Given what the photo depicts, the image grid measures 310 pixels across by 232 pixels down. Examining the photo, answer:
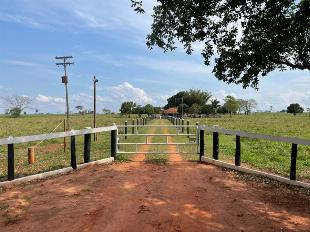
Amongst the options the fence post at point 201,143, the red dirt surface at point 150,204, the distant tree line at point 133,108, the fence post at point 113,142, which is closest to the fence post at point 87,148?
the fence post at point 113,142

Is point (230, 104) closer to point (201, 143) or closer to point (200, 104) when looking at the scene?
point (200, 104)

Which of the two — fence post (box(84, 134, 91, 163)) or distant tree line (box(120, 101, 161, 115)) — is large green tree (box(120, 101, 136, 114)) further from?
fence post (box(84, 134, 91, 163))

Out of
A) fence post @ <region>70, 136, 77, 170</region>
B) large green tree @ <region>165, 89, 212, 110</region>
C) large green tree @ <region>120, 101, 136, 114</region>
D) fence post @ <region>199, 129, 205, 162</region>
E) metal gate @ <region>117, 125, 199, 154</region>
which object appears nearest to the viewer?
fence post @ <region>70, 136, 77, 170</region>

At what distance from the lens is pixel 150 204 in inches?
379

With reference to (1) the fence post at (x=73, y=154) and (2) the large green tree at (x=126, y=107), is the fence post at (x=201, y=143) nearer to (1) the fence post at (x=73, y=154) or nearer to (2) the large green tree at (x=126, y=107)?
(1) the fence post at (x=73, y=154)

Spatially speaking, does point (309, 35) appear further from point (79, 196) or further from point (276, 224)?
point (79, 196)

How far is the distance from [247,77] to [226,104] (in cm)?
13087

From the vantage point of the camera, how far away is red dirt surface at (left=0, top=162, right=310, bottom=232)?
8172mm

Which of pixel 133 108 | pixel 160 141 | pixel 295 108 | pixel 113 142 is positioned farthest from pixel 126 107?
pixel 113 142

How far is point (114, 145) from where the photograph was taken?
17.1 metres

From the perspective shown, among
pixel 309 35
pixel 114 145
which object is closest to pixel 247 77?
pixel 309 35

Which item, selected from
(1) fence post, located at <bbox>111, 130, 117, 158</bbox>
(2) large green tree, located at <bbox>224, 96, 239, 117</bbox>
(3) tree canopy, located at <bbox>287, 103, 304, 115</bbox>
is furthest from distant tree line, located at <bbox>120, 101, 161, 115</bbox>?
(1) fence post, located at <bbox>111, 130, 117, 158</bbox>

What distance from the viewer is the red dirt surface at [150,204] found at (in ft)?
26.8

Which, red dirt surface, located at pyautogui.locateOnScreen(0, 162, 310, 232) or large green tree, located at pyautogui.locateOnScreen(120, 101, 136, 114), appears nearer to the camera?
red dirt surface, located at pyautogui.locateOnScreen(0, 162, 310, 232)
